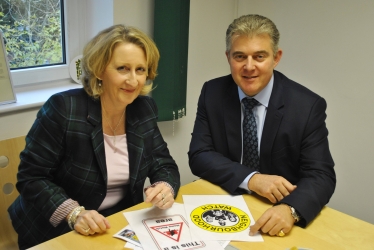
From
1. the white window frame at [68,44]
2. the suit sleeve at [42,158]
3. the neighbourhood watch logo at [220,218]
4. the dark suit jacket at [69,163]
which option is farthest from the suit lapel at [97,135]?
the white window frame at [68,44]

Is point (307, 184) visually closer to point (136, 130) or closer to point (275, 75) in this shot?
point (275, 75)

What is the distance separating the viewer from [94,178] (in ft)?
5.32

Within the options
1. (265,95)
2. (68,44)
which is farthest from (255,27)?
(68,44)

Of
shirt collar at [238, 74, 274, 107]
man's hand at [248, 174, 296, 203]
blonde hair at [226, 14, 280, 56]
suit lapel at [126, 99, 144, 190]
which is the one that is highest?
blonde hair at [226, 14, 280, 56]

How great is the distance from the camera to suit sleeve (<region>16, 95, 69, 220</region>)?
151 cm

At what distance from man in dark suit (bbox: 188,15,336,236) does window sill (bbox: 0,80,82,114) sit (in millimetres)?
889

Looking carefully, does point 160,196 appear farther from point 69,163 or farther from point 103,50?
point 103,50

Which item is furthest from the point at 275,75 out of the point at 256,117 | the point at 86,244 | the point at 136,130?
the point at 86,244

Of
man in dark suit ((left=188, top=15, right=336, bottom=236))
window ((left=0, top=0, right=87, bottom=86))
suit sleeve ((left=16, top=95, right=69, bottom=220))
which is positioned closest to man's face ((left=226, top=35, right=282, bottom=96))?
man in dark suit ((left=188, top=15, right=336, bottom=236))

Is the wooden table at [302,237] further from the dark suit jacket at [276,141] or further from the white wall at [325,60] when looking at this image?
the white wall at [325,60]

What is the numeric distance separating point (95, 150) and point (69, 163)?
0.38ft

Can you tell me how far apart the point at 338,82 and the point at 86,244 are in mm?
1999

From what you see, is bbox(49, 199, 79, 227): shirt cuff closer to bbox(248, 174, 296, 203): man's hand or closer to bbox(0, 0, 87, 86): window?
bbox(248, 174, 296, 203): man's hand

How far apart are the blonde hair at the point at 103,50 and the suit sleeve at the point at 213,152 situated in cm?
42
